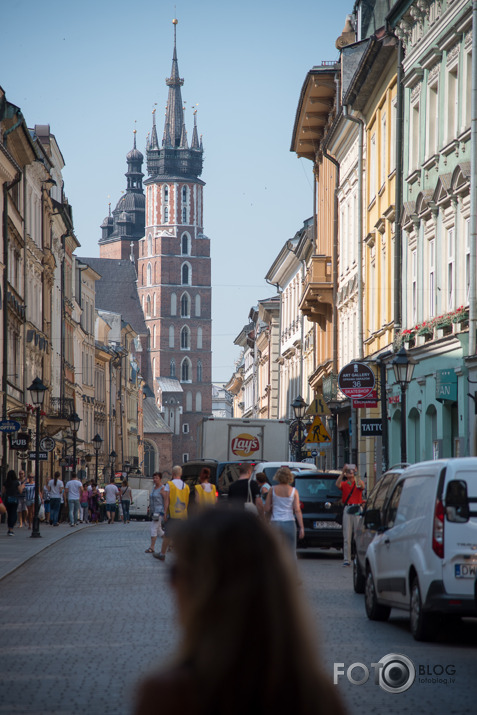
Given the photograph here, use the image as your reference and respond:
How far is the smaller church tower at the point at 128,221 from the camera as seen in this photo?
620 feet

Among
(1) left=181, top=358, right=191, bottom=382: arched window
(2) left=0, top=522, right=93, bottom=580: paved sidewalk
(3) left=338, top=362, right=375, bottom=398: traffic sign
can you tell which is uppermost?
(1) left=181, top=358, right=191, bottom=382: arched window

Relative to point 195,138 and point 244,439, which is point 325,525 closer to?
point 244,439

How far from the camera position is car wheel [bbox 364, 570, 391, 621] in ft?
42.5

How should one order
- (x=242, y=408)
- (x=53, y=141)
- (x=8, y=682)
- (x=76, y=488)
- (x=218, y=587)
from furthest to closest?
(x=242, y=408), (x=53, y=141), (x=76, y=488), (x=8, y=682), (x=218, y=587)

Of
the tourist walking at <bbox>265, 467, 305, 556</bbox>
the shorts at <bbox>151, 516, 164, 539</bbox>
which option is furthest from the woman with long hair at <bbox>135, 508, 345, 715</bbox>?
the shorts at <bbox>151, 516, 164, 539</bbox>

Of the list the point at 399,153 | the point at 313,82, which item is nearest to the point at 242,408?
the point at 313,82

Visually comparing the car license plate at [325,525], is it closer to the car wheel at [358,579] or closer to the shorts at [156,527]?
the shorts at [156,527]

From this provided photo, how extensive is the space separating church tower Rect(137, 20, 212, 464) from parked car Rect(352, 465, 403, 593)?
153 meters

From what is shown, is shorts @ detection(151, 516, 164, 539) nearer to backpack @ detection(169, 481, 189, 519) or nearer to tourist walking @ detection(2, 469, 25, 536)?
backpack @ detection(169, 481, 189, 519)

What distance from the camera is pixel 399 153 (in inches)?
1150

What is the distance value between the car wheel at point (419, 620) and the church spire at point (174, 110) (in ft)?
568

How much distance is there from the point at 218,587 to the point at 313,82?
41.9 meters

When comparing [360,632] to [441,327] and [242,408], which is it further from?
[242,408]

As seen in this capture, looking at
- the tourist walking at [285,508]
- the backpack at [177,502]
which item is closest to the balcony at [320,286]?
the backpack at [177,502]
